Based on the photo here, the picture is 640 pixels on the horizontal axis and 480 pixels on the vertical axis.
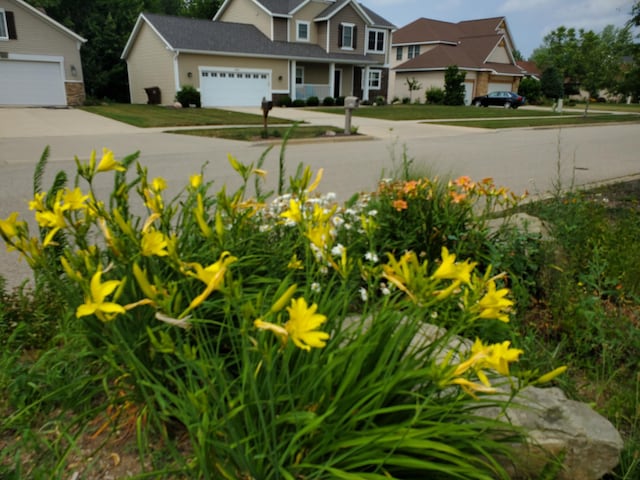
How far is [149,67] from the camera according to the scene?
32656mm

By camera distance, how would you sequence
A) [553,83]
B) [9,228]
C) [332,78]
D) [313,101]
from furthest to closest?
1. [553,83]
2. [332,78]
3. [313,101]
4. [9,228]

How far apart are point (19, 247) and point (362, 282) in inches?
83.6

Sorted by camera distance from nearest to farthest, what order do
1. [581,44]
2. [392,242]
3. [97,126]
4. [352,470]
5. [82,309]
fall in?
[82,309] → [352,470] → [392,242] → [97,126] → [581,44]

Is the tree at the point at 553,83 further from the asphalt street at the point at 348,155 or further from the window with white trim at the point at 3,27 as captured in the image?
the window with white trim at the point at 3,27

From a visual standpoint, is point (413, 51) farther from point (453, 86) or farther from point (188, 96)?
point (188, 96)

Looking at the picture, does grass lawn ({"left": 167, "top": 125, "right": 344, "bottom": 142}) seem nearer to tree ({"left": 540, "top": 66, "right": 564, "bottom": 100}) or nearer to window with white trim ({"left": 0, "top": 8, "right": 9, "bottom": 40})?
window with white trim ({"left": 0, "top": 8, "right": 9, "bottom": 40})

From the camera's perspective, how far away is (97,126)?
18531 mm

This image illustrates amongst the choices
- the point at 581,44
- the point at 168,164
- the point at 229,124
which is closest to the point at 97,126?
the point at 229,124

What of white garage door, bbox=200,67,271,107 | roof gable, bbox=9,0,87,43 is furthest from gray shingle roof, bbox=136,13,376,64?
roof gable, bbox=9,0,87,43

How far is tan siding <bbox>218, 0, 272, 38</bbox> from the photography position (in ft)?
113

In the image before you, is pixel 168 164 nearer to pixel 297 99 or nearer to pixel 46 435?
pixel 46 435

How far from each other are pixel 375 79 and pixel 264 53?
10066mm

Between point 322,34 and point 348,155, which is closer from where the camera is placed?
point 348,155

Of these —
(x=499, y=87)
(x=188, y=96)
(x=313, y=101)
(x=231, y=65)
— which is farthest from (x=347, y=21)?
(x=499, y=87)
